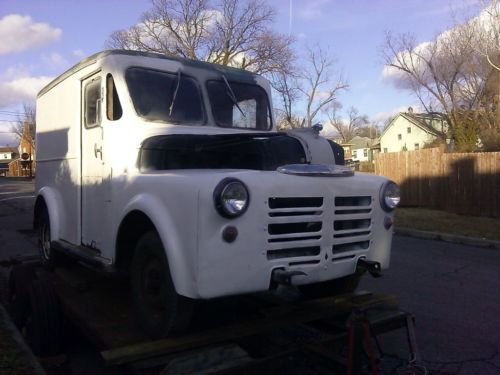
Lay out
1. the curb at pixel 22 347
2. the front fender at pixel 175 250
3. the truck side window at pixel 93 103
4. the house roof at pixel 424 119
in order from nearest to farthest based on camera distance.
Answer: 1. the front fender at pixel 175 250
2. the curb at pixel 22 347
3. the truck side window at pixel 93 103
4. the house roof at pixel 424 119

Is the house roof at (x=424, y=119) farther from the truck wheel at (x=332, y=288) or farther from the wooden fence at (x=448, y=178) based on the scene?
the truck wheel at (x=332, y=288)

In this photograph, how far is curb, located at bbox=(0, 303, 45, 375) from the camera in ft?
12.4

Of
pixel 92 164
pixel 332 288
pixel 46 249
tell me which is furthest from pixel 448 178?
pixel 92 164

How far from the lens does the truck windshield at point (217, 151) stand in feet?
13.4

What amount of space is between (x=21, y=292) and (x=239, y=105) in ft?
8.79

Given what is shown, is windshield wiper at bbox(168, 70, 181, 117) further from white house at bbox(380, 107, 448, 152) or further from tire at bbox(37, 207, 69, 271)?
white house at bbox(380, 107, 448, 152)

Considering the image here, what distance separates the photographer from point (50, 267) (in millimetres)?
5973

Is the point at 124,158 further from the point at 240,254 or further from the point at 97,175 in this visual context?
the point at 240,254

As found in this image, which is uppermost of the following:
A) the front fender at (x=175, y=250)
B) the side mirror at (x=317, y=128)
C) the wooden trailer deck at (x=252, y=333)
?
the side mirror at (x=317, y=128)

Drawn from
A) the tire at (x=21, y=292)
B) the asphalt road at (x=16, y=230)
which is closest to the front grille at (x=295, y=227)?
the tire at (x=21, y=292)

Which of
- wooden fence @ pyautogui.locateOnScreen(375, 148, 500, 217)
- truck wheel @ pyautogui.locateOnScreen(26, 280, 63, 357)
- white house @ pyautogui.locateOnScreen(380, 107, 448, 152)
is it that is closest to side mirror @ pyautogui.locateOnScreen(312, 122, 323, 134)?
truck wheel @ pyautogui.locateOnScreen(26, 280, 63, 357)

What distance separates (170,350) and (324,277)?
1.10 meters

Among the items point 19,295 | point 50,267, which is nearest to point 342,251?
point 19,295

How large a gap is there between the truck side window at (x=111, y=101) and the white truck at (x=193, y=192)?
0.01 metres
